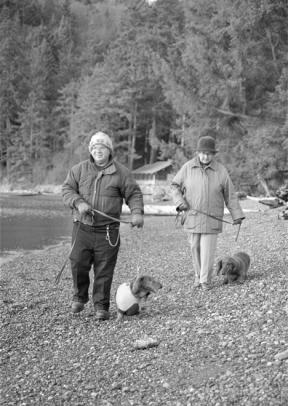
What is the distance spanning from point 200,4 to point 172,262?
23183 mm

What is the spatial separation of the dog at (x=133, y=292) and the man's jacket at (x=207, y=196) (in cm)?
136

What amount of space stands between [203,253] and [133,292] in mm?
1469

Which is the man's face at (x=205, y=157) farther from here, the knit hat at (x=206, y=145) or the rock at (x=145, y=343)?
the rock at (x=145, y=343)

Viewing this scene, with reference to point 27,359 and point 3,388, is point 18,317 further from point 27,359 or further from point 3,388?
point 3,388

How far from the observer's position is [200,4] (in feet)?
100

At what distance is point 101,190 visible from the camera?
20.7ft

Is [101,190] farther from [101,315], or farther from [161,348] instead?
[161,348]

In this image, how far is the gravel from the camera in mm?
4020

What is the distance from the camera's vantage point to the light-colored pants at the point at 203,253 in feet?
23.9

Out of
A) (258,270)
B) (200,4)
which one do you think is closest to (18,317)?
(258,270)

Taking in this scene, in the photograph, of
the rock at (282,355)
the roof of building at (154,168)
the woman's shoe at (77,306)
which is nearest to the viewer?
the rock at (282,355)

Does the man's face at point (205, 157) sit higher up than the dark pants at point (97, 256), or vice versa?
the man's face at point (205, 157)

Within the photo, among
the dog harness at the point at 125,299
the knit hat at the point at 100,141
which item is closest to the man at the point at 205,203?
the dog harness at the point at 125,299

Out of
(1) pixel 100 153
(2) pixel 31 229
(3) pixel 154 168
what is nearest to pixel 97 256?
(1) pixel 100 153
